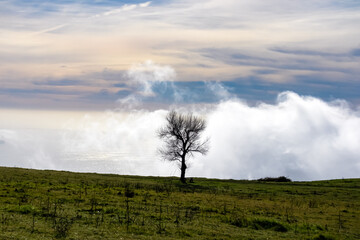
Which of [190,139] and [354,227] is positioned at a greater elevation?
[190,139]

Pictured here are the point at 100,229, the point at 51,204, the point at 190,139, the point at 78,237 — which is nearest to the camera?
the point at 78,237

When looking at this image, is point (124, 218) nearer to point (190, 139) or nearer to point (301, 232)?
point (301, 232)

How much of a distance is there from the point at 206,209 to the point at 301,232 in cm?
898

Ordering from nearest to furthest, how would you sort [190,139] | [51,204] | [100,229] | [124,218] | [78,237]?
1. [78,237]
2. [100,229]
3. [124,218]
4. [51,204]
5. [190,139]

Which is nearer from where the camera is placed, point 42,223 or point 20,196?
point 42,223

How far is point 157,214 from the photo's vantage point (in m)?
27.6

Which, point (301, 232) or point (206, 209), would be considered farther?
point (206, 209)

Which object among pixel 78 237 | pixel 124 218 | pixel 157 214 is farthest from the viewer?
pixel 157 214

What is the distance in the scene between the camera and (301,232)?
1023 inches

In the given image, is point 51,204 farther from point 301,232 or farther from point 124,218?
point 301,232

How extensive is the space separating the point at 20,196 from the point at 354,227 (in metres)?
28.7

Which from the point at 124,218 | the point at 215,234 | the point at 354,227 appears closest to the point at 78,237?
the point at 124,218

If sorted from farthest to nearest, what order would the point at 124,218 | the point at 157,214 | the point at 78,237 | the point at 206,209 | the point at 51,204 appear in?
the point at 206,209 < the point at 51,204 < the point at 157,214 < the point at 124,218 < the point at 78,237

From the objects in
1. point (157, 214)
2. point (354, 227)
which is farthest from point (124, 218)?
point (354, 227)
